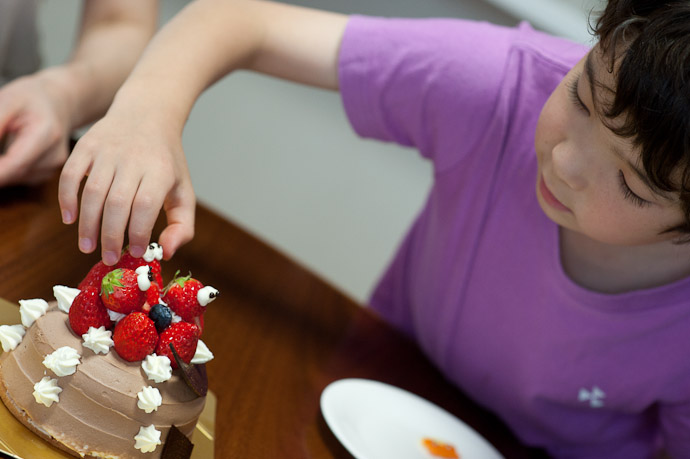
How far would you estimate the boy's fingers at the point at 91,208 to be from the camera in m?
0.58

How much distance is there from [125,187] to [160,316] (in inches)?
4.4

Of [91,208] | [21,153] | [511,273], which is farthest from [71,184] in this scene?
[511,273]

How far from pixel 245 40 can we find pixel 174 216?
0.28 meters

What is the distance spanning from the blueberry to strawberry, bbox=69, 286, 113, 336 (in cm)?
4

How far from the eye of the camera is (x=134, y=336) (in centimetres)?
55

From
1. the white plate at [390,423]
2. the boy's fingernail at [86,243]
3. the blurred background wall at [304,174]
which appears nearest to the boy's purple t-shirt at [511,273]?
the white plate at [390,423]

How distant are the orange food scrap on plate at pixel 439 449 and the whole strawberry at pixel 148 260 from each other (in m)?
0.38

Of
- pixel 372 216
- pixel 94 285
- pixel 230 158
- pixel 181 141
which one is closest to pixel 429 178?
pixel 372 216

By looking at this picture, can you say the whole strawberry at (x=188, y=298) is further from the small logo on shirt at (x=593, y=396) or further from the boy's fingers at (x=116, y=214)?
the small logo on shirt at (x=593, y=396)

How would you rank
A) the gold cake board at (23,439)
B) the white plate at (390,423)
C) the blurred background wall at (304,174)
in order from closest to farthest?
the gold cake board at (23,439)
the white plate at (390,423)
the blurred background wall at (304,174)

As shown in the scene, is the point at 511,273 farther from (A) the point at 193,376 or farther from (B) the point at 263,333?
(A) the point at 193,376

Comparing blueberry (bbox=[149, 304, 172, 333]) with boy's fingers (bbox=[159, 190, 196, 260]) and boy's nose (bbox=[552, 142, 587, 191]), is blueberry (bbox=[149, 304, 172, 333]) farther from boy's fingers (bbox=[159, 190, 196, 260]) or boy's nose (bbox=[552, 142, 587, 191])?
boy's nose (bbox=[552, 142, 587, 191])

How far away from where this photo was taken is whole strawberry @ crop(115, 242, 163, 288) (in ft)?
1.92

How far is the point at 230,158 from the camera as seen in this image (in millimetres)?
1793
